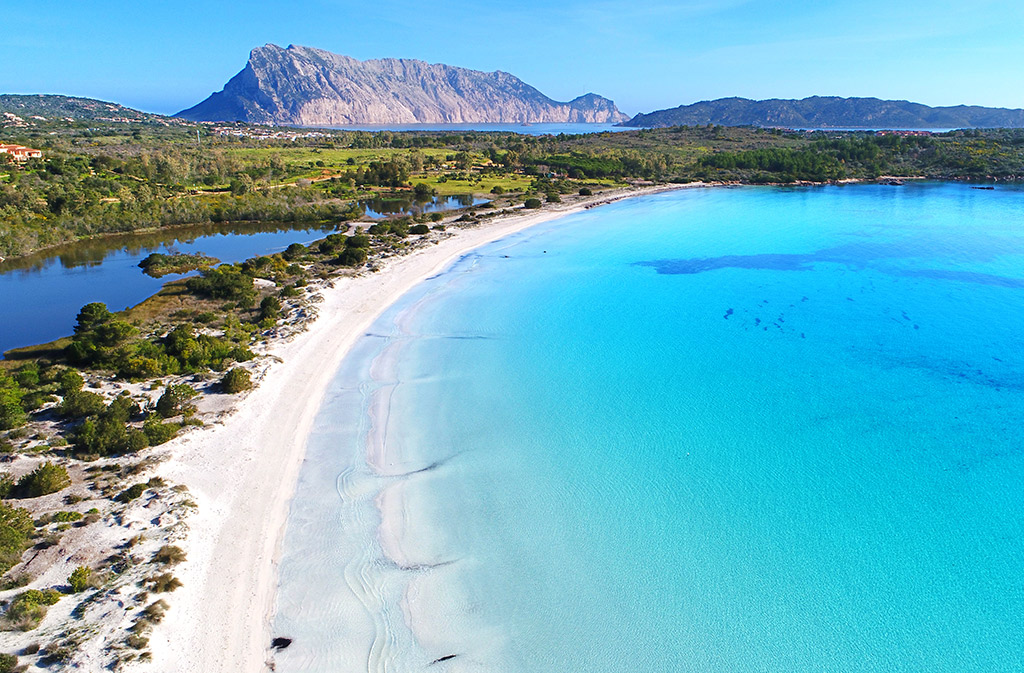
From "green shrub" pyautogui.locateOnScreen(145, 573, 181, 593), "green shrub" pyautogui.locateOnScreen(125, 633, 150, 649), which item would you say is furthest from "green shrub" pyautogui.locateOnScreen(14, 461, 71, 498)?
"green shrub" pyautogui.locateOnScreen(125, 633, 150, 649)

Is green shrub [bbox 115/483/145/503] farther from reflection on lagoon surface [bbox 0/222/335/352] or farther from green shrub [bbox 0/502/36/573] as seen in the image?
reflection on lagoon surface [bbox 0/222/335/352]

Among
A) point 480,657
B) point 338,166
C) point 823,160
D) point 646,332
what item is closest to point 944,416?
point 646,332

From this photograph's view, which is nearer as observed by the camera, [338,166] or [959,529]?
[959,529]

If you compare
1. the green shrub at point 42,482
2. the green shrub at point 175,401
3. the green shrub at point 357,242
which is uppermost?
the green shrub at point 357,242

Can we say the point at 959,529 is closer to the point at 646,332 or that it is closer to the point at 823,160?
the point at 646,332

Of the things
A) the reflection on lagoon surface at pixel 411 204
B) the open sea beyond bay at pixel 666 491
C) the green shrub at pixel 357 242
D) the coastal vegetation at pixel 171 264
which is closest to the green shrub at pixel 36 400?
the open sea beyond bay at pixel 666 491

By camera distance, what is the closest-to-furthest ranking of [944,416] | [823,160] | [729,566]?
[729,566] → [944,416] → [823,160]

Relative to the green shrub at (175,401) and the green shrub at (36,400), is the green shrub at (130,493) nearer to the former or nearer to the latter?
the green shrub at (175,401)
